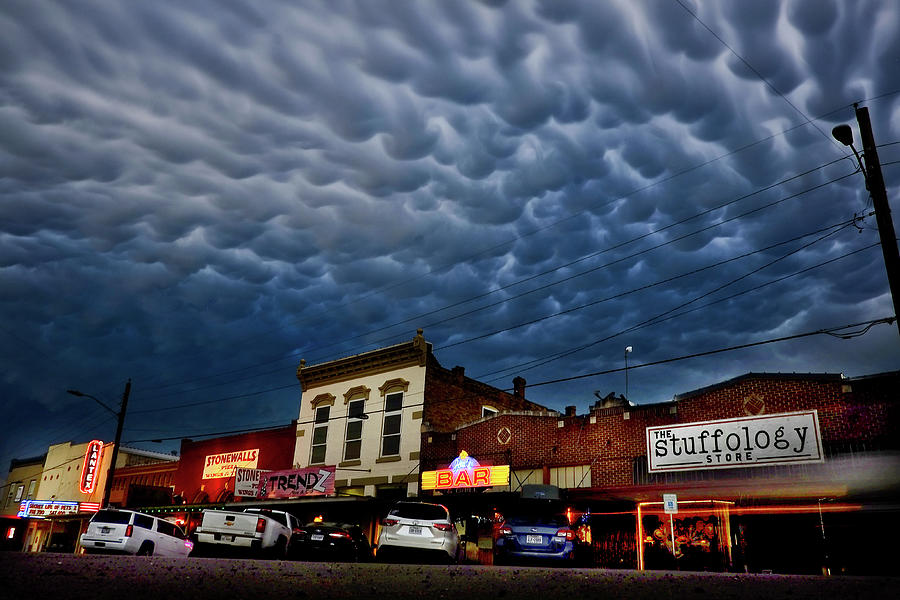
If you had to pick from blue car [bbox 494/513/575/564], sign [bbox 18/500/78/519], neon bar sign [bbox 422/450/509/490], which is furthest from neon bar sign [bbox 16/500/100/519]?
blue car [bbox 494/513/575/564]

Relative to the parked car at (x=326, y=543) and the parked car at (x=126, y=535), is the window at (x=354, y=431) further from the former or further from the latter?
the parked car at (x=126, y=535)

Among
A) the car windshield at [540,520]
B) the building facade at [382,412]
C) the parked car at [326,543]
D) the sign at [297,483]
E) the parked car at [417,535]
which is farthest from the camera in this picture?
the building facade at [382,412]

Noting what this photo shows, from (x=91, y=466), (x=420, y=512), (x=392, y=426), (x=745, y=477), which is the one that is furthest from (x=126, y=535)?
(x=91, y=466)

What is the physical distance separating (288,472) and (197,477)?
11.7m

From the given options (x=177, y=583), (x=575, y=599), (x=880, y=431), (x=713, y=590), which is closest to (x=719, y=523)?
(x=880, y=431)

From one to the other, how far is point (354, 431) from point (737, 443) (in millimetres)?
17250

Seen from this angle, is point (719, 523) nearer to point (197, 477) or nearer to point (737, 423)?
point (737, 423)

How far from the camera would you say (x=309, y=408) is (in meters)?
34.7

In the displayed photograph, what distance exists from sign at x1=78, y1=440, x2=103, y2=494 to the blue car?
39.4 metres

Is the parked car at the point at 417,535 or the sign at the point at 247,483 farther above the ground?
the sign at the point at 247,483

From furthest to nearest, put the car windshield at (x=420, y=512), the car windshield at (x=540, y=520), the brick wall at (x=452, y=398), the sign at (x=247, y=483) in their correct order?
the sign at (x=247, y=483) → the brick wall at (x=452, y=398) → the car windshield at (x=420, y=512) → the car windshield at (x=540, y=520)

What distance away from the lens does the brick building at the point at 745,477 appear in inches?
754

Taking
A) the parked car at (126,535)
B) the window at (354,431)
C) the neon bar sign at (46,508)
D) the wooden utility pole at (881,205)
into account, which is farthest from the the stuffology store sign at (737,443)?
the neon bar sign at (46,508)

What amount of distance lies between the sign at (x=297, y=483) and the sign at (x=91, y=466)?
22.5 m
